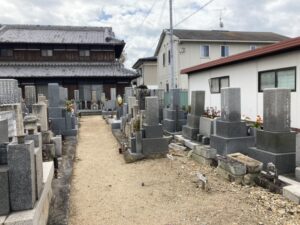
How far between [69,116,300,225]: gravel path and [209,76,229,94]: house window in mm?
5423

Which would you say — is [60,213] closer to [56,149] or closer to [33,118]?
[33,118]

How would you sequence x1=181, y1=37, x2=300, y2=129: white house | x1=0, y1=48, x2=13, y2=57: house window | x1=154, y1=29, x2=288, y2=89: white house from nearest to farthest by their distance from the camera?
x1=181, y1=37, x2=300, y2=129: white house, x1=154, y1=29, x2=288, y2=89: white house, x1=0, y1=48, x2=13, y2=57: house window

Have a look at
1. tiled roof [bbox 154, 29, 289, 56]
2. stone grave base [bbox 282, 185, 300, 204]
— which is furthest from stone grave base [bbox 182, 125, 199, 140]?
tiled roof [bbox 154, 29, 289, 56]

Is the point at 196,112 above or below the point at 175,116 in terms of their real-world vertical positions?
above

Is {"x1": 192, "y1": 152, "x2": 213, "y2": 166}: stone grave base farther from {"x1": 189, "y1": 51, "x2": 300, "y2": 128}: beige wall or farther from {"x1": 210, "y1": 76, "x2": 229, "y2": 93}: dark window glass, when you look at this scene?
{"x1": 210, "y1": 76, "x2": 229, "y2": 93}: dark window glass

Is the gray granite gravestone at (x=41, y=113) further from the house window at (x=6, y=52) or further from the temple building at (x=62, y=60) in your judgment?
the house window at (x=6, y=52)

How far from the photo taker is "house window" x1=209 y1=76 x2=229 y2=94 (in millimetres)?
10927

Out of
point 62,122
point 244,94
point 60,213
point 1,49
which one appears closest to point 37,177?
point 60,213

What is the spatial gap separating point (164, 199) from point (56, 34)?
2597cm

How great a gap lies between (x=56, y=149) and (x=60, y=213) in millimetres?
3834

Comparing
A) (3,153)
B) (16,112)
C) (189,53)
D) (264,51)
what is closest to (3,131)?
(3,153)

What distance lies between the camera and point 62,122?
9.58 metres

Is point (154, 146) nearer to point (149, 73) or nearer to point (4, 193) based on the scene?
point (4, 193)

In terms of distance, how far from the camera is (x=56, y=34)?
86.7 ft
